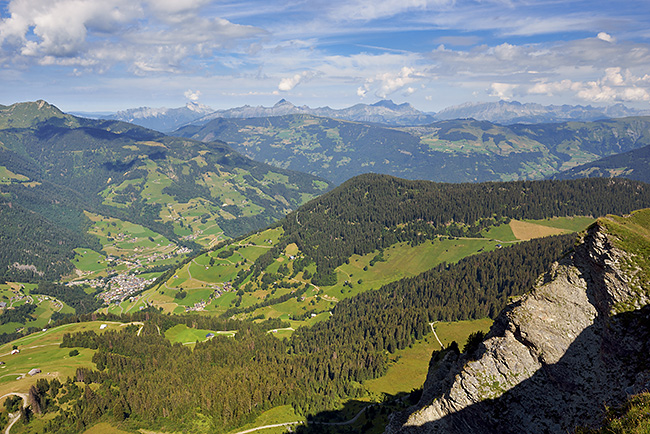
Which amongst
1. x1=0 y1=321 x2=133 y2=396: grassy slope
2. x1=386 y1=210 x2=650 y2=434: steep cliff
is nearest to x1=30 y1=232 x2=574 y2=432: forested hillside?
x1=0 y1=321 x2=133 y2=396: grassy slope

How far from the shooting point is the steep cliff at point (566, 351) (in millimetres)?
31266

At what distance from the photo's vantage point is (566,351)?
112 feet

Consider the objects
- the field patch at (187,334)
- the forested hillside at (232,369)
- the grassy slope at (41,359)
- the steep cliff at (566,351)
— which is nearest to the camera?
the steep cliff at (566,351)

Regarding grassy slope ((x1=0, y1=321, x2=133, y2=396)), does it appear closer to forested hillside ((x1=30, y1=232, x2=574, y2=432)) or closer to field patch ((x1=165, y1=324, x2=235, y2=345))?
forested hillside ((x1=30, y1=232, x2=574, y2=432))

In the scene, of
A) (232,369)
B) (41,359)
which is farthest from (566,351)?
(41,359)

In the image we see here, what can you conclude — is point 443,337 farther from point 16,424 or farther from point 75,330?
point 75,330

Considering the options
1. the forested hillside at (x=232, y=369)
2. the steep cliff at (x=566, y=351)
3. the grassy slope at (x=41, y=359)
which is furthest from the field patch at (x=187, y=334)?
the steep cliff at (x=566, y=351)

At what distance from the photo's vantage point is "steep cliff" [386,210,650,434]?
31266mm

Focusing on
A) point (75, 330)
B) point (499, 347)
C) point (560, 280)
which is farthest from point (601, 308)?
point (75, 330)

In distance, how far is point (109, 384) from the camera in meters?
131

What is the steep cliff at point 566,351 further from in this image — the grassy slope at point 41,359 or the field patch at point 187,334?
the field patch at point 187,334

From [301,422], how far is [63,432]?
234 feet

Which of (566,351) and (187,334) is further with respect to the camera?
(187,334)

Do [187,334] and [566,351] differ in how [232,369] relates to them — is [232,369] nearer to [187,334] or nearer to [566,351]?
[187,334]
